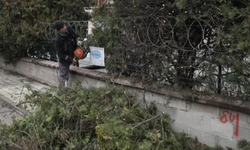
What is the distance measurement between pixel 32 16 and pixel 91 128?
561cm

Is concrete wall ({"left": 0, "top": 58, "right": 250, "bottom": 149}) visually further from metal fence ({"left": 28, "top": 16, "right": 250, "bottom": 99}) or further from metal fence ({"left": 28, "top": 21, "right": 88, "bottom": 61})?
metal fence ({"left": 28, "top": 21, "right": 88, "bottom": 61})

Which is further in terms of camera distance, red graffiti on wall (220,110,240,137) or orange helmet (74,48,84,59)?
orange helmet (74,48,84,59)

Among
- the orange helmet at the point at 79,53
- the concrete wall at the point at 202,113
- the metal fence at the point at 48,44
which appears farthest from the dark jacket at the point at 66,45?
the concrete wall at the point at 202,113

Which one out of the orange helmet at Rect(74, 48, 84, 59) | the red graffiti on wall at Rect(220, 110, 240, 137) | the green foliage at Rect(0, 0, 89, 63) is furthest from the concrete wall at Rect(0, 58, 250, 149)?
the green foliage at Rect(0, 0, 89, 63)

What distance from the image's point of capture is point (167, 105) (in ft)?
16.1

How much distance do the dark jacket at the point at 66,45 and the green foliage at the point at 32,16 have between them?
201 cm

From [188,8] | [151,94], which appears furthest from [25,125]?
[188,8]

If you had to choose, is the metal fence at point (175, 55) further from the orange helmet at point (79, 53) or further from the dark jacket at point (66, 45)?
the dark jacket at point (66, 45)

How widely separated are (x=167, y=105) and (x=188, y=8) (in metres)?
1.62

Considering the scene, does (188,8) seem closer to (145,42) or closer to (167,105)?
(145,42)

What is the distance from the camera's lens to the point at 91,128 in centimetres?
440

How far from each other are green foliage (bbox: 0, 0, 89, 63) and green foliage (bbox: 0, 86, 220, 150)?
13.4 feet

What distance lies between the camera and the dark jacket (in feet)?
21.8

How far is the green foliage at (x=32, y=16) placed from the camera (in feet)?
28.7
